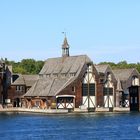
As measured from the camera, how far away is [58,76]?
11300 centimetres

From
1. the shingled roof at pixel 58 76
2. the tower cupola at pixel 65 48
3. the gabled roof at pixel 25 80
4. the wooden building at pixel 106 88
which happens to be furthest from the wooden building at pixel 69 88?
the gabled roof at pixel 25 80

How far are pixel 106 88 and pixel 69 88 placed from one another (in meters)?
10.1

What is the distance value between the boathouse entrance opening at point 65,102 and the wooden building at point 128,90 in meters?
11.6

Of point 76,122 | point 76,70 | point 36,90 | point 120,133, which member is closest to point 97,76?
point 76,70

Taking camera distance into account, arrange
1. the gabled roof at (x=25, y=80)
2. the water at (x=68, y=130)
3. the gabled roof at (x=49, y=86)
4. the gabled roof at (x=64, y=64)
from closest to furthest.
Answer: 1. the water at (x=68, y=130)
2. the gabled roof at (x=49, y=86)
3. the gabled roof at (x=64, y=64)
4. the gabled roof at (x=25, y=80)

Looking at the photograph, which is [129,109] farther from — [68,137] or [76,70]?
[68,137]

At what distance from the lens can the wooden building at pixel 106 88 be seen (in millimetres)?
110562

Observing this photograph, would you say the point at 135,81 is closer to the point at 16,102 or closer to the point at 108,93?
the point at 108,93

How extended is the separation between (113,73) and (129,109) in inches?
416

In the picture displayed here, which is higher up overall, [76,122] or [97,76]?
[97,76]

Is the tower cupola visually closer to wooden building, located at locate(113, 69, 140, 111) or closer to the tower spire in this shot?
the tower spire

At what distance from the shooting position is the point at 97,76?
359 feet

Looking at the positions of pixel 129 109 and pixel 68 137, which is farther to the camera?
pixel 129 109

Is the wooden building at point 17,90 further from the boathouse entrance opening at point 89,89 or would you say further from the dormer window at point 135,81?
the dormer window at point 135,81
